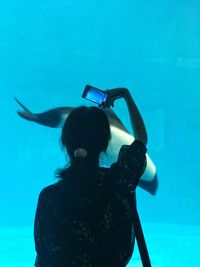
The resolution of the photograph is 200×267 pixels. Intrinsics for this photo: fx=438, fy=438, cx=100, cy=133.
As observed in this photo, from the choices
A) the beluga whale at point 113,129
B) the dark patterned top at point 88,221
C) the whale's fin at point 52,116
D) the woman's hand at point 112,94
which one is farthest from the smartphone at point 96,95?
the whale's fin at point 52,116

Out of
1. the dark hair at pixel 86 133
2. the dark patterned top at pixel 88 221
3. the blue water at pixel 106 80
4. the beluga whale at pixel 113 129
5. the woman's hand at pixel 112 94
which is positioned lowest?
the dark patterned top at pixel 88 221

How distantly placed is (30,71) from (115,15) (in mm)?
1457

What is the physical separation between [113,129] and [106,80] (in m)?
2.60

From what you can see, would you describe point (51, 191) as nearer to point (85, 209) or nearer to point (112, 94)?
point (85, 209)

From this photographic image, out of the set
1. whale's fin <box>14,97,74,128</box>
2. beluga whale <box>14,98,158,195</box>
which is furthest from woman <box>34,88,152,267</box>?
whale's fin <box>14,97,74,128</box>

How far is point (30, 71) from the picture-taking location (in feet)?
20.4

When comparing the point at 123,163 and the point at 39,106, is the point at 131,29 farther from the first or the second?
the point at 123,163

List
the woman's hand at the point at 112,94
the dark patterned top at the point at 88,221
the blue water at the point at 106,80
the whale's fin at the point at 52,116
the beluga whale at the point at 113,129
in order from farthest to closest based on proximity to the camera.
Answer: the blue water at the point at 106,80, the whale's fin at the point at 52,116, the beluga whale at the point at 113,129, the woman's hand at the point at 112,94, the dark patterned top at the point at 88,221

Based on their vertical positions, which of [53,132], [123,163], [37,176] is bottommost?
[123,163]

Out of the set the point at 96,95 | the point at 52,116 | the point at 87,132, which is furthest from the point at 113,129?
the point at 87,132

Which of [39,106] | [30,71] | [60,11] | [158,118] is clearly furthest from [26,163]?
[60,11]

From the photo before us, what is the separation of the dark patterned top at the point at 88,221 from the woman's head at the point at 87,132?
68 millimetres

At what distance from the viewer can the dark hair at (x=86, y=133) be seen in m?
1.21

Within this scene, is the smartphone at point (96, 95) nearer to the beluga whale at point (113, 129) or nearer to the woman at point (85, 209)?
the woman at point (85, 209)
